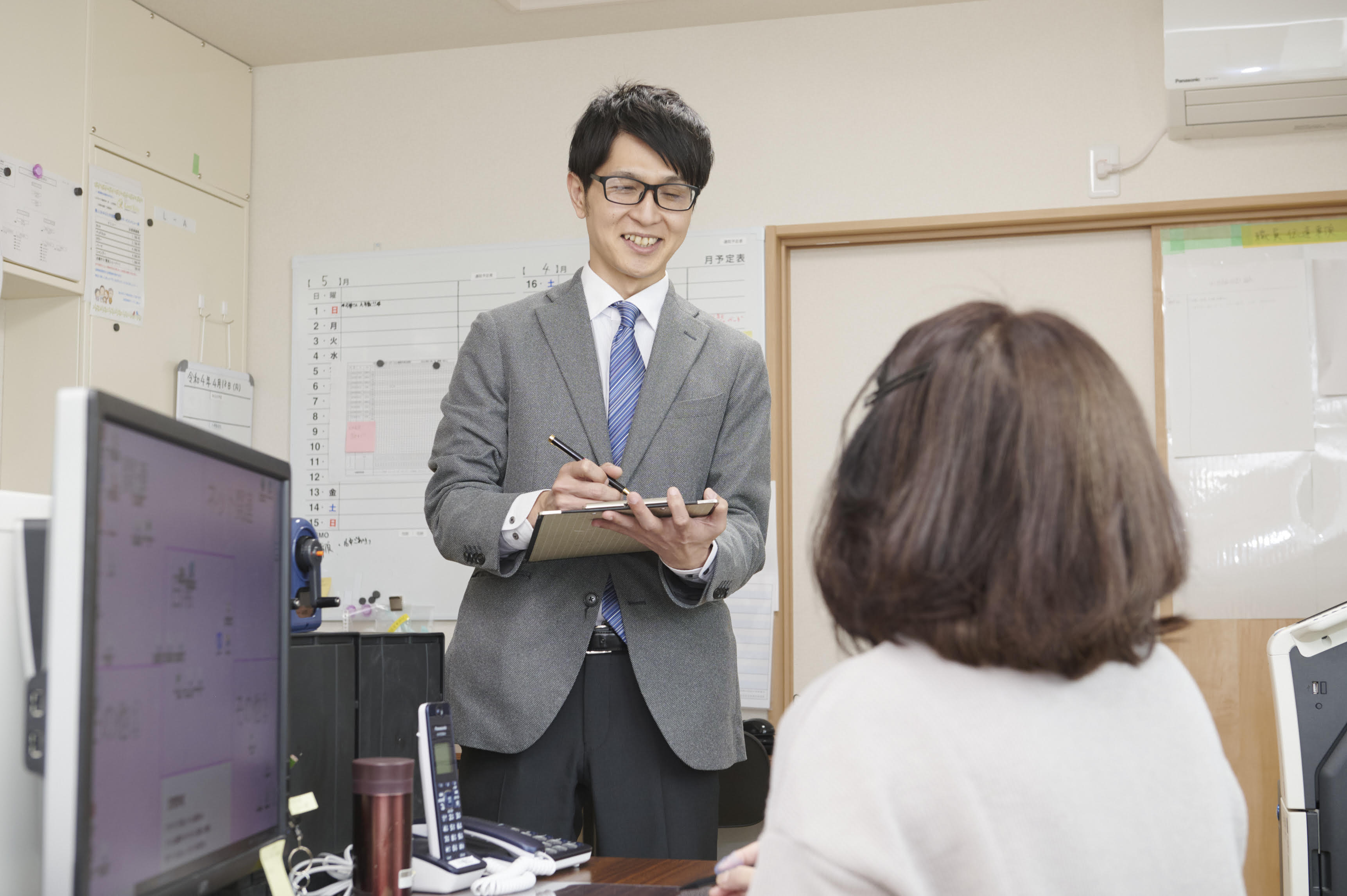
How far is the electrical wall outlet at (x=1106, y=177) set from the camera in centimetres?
296

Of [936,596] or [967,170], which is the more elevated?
[967,170]

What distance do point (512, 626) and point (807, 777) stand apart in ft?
3.28

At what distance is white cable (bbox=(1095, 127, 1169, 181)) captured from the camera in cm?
293

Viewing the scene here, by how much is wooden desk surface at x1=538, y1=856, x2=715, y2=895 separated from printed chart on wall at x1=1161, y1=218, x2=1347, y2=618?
195cm

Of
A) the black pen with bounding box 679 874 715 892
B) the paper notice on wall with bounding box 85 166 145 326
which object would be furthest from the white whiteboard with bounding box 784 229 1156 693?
the black pen with bounding box 679 874 715 892

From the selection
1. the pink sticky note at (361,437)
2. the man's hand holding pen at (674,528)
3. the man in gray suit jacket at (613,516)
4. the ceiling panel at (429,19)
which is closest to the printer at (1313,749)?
the man in gray suit jacket at (613,516)

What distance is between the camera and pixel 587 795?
1.60 meters

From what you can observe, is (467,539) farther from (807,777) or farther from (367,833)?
(807,777)

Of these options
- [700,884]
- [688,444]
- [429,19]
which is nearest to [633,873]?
[700,884]

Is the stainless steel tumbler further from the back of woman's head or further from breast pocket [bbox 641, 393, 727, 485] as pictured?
breast pocket [bbox 641, 393, 727, 485]

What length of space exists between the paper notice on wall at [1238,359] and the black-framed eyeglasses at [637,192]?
169 centimetres

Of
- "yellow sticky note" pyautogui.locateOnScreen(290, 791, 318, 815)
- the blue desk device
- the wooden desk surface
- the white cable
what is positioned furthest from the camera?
the white cable

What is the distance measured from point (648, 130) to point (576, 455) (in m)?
0.54

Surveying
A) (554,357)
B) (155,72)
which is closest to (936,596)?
(554,357)
